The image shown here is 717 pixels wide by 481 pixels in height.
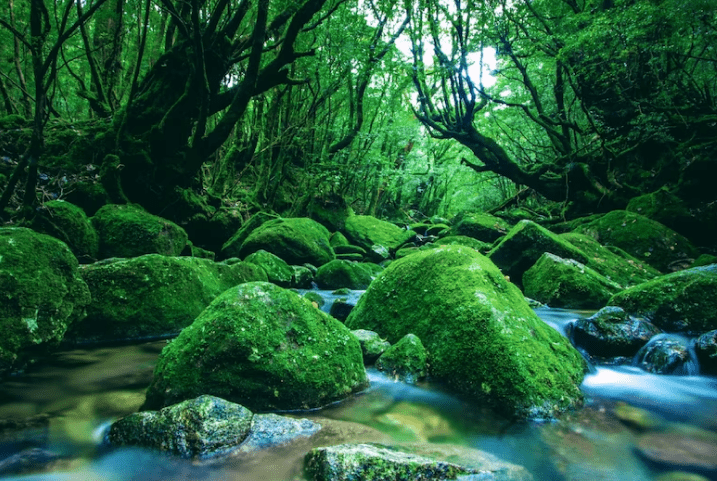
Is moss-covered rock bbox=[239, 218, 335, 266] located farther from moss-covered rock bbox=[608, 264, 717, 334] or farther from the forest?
moss-covered rock bbox=[608, 264, 717, 334]

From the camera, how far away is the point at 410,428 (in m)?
3.06

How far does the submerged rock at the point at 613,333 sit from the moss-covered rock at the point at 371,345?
99.5 inches

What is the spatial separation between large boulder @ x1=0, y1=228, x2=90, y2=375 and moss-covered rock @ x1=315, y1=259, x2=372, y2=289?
622cm

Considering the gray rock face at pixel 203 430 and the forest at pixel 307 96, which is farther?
the forest at pixel 307 96

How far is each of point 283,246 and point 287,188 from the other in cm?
717

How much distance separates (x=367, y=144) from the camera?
62.5ft

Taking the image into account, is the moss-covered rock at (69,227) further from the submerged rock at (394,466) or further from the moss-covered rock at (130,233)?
the submerged rock at (394,466)

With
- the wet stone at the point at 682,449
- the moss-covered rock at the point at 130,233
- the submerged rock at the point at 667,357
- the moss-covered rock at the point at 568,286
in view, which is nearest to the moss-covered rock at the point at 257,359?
the wet stone at the point at 682,449

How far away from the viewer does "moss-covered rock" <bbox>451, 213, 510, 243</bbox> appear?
14.2m


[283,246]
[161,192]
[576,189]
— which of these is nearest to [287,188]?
[283,246]

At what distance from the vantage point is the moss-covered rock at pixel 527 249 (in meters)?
8.63

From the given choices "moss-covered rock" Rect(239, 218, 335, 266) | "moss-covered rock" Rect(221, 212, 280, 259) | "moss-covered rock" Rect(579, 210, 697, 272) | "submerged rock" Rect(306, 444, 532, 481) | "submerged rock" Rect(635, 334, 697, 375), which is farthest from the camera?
"moss-covered rock" Rect(221, 212, 280, 259)

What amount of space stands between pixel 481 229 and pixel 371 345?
10.8 metres

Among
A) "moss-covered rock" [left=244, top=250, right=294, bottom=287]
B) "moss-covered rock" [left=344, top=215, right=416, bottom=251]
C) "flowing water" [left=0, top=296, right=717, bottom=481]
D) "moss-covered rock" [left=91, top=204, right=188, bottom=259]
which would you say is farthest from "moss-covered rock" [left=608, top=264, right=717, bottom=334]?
"moss-covered rock" [left=344, top=215, right=416, bottom=251]
